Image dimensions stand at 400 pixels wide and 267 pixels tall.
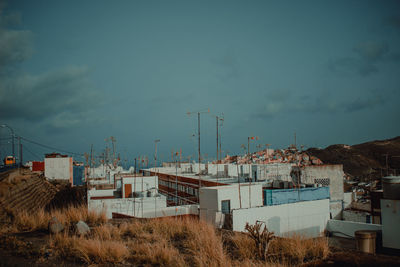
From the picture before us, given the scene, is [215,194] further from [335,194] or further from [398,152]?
[398,152]

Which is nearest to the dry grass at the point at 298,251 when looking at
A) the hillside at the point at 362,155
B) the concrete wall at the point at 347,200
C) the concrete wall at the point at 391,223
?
the concrete wall at the point at 391,223

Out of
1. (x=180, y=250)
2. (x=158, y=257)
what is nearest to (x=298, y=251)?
(x=180, y=250)

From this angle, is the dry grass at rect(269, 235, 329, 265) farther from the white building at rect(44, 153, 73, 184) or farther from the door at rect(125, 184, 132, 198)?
the white building at rect(44, 153, 73, 184)

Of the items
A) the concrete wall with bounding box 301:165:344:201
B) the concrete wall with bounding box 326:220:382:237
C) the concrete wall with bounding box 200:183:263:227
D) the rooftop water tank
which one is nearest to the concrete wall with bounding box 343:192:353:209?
the concrete wall with bounding box 301:165:344:201

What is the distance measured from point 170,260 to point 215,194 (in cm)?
1820

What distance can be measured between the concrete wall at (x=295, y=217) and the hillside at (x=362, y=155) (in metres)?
50.5

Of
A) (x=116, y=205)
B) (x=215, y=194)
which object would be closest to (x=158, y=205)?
(x=116, y=205)

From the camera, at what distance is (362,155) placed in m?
86.2

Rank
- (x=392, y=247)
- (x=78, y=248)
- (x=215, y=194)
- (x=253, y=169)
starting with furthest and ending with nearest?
(x=253, y=169) < (x=215, y=194) < (x=392, y=247) < (x=78, y=248)

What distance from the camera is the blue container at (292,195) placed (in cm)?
2859

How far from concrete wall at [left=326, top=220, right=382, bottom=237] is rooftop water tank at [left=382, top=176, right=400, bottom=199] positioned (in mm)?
6316

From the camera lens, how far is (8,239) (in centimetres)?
782

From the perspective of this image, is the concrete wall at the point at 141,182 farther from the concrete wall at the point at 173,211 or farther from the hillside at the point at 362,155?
the hillside at the point at 362,155

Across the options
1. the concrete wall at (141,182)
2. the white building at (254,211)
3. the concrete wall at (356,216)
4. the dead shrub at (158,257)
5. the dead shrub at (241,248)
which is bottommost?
the concrete wall at (356,216)
